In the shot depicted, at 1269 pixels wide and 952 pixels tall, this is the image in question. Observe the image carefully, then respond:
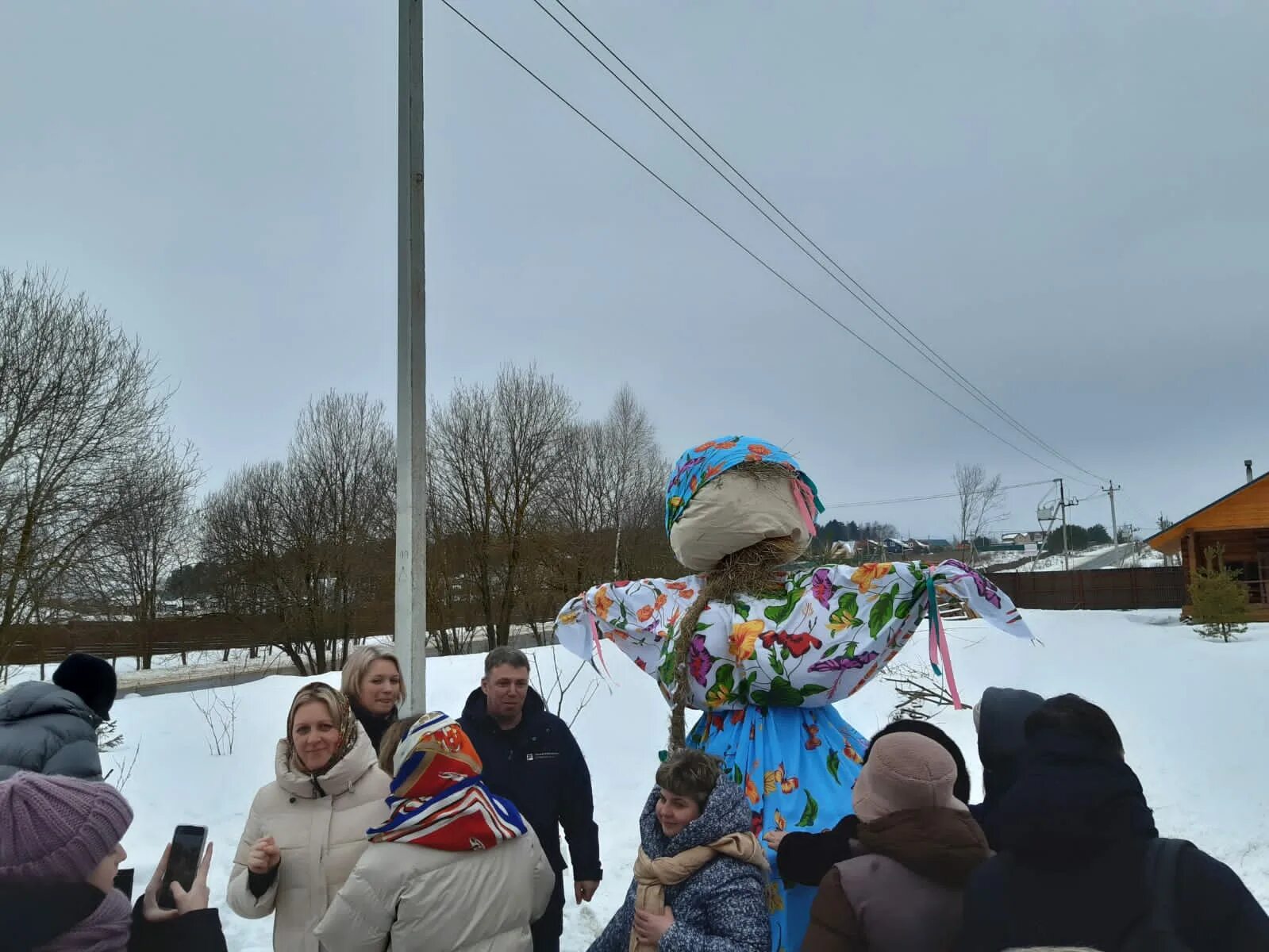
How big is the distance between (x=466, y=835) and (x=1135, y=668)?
35.7 feet

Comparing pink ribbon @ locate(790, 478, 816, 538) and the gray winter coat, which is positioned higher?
pink ribbon @ locate(790, 478, 816, 538)

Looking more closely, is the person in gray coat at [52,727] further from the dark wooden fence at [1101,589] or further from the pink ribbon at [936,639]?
the dark wooden fence at [1101,589]

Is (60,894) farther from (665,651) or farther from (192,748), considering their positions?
(192,748)

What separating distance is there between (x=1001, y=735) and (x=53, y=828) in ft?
6.72

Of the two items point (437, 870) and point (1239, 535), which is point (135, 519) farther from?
point (1239, 535)

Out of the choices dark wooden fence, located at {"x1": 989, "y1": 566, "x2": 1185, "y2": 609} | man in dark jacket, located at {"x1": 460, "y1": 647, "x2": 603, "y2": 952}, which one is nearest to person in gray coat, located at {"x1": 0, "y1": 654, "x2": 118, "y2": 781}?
man in dark jacket, located at {"x1": 460, "y1": 647, "x2": 603, "y2": 952}

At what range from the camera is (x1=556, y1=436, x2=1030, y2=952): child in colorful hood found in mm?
2514

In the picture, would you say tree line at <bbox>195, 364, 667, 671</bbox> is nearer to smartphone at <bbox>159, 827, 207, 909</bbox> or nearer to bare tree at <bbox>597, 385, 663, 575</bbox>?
bare tree at <bbox>597, 385, 663, 575</bbox>

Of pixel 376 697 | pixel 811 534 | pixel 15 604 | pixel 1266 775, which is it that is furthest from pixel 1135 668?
pixel 15 604

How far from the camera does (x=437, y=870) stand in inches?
87.2

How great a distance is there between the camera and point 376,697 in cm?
329

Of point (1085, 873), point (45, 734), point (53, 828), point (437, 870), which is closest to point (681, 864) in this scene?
point (437, 870)

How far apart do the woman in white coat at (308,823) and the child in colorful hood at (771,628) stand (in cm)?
81

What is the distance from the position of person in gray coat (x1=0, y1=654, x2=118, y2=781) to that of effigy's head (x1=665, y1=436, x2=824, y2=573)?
79.0 inches
